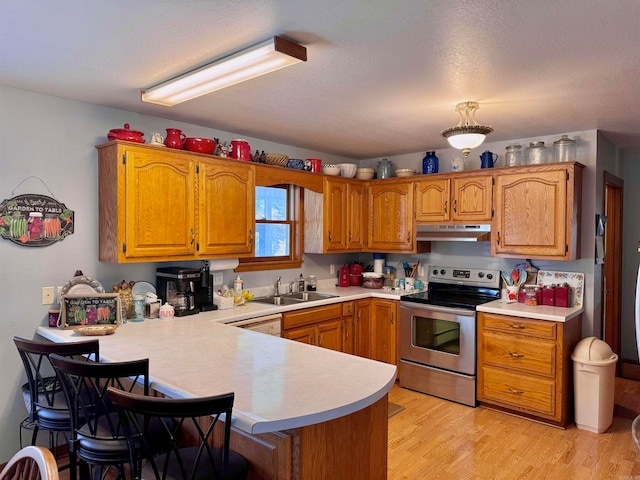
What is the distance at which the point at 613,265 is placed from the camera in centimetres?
457

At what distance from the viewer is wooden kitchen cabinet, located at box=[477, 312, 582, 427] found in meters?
3.38

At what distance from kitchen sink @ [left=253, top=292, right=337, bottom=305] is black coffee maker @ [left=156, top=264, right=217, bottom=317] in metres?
0.73

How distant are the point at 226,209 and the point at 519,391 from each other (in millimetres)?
2746

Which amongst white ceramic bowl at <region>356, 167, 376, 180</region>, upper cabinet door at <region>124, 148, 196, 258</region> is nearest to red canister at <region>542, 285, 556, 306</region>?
white ceramic bowl at <region>356, 167, 376, 180</region>

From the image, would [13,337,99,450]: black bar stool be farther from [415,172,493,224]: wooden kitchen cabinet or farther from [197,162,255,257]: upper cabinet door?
[415,172,493,224]: wooden kitchen cabinet

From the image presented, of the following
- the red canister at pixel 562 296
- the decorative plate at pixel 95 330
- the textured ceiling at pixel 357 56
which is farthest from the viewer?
the red canister at pixel 562 296

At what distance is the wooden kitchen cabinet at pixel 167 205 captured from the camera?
289 cm

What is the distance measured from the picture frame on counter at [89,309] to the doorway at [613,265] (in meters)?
4.37

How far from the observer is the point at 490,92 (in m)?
2.72

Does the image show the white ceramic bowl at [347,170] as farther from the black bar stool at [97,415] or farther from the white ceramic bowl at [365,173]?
the black bar stool at [97,415]

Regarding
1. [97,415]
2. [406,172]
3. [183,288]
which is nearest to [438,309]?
[406,172]

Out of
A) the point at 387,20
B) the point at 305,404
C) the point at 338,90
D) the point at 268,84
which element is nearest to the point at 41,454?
the point at 305,404

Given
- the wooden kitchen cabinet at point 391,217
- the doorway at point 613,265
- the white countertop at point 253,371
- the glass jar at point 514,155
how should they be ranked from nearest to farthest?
1. the white countertop at point 253,371
2. the glass jar at point 514,155
3. the doorway at point 613,265
4. the wooden kitchen cabinet at point 391,217

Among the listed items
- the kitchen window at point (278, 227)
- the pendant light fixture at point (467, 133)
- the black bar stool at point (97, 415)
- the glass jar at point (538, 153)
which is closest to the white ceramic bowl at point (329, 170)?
the kitchen window at point (278, 227)
